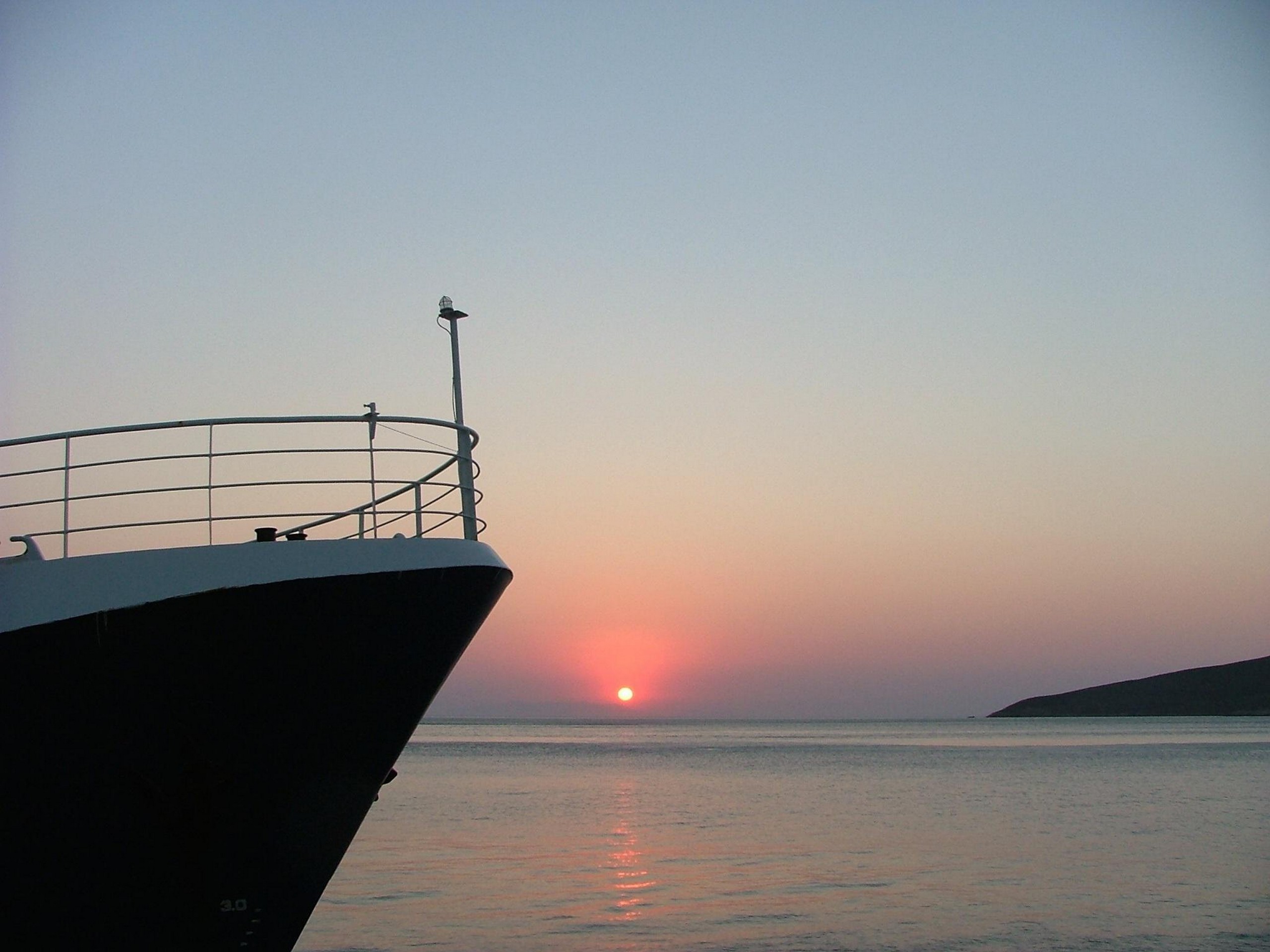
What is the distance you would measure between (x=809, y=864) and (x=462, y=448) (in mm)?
16343

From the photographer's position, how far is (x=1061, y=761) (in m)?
68.8

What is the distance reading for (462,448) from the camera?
33.5ft

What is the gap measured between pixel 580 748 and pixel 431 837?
73355 millimetres

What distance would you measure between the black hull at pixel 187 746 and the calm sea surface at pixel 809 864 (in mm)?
7509

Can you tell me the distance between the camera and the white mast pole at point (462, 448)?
33.5 feet

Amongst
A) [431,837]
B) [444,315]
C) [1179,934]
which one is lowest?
[1179,934]

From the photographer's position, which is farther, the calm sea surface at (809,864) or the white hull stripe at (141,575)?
the calm sea surface at (809,864)

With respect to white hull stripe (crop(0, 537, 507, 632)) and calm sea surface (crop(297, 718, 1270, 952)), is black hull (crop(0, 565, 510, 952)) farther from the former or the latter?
calm sea surface (crop(297, 718, 1270, 952))

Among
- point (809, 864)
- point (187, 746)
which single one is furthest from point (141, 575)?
point (809, 864)

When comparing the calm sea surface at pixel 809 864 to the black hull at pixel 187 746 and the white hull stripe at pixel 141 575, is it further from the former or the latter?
the white hull stripe at pixel 141 575

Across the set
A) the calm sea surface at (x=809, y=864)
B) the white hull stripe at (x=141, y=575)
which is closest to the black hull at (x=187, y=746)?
the white hull stripe at (x=141, y=575)

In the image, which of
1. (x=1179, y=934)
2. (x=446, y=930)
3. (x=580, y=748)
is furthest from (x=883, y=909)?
(x=580, y=748)

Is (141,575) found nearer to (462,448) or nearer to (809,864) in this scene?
(462,448)

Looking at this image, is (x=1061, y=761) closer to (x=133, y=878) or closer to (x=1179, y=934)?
(x=1179, y=934)
